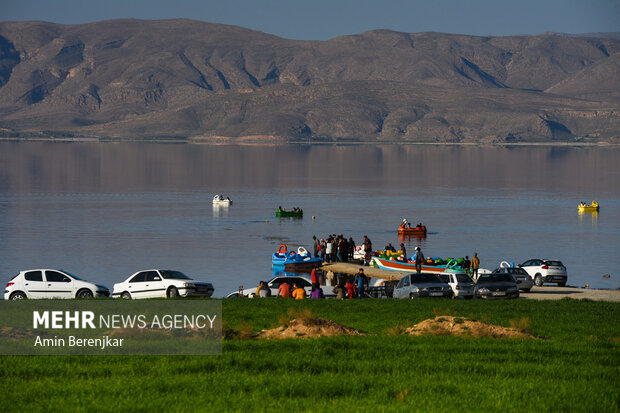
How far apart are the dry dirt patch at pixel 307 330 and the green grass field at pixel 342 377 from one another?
2.28 ft

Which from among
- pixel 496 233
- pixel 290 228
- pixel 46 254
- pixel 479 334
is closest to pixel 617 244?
pixel 496 233

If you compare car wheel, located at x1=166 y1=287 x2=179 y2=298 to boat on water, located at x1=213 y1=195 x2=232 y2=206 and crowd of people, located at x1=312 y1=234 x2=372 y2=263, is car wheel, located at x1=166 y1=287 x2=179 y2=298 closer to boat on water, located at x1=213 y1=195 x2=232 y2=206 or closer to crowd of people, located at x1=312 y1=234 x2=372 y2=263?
crowd of people, located at x1=312 y1=234 x2=372 y2=263

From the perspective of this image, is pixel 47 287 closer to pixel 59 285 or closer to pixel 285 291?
pixel 59 285

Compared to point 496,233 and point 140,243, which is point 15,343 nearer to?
point 140,243

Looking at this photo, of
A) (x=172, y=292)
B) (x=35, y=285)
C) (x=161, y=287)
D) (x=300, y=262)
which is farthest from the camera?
(x=300, y=262)

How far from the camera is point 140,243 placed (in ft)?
273

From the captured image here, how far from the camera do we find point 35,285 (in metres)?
36.6

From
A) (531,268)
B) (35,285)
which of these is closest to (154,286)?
(35,285)

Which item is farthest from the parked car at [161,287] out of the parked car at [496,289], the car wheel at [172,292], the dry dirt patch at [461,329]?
the dry dirt patch at [461,329]

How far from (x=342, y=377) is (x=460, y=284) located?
2295 centimetres

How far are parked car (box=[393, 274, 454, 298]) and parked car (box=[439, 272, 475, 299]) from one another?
1426 mm

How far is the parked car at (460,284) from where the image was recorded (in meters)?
39.1

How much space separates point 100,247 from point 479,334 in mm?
61258

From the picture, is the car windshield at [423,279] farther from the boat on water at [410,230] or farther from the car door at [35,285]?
the boat on water at [410,230]
